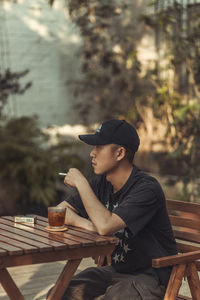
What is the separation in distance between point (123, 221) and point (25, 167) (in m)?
4.51

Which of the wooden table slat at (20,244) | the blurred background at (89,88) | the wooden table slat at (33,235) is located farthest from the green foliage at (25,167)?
the wooden table slat at (20,244)

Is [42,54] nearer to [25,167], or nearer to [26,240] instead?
[25,167]

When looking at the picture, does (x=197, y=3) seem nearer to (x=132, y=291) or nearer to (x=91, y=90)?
(x=91, y=90)

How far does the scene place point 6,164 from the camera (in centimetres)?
735

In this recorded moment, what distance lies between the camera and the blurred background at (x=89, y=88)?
7.08 metres

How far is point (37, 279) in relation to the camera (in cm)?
479

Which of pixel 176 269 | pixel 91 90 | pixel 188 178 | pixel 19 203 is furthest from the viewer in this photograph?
pixel 91 90

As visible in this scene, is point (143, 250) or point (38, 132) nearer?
point (143, 250)

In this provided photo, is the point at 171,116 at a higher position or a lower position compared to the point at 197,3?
lower

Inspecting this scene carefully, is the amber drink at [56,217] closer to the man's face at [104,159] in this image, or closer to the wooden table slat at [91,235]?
the wooden table slat at [91,235]

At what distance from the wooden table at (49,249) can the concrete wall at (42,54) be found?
5232 mm

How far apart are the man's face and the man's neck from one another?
3 centimetres

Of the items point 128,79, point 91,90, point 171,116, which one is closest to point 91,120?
point 91,90

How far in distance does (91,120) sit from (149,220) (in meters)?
5.77
